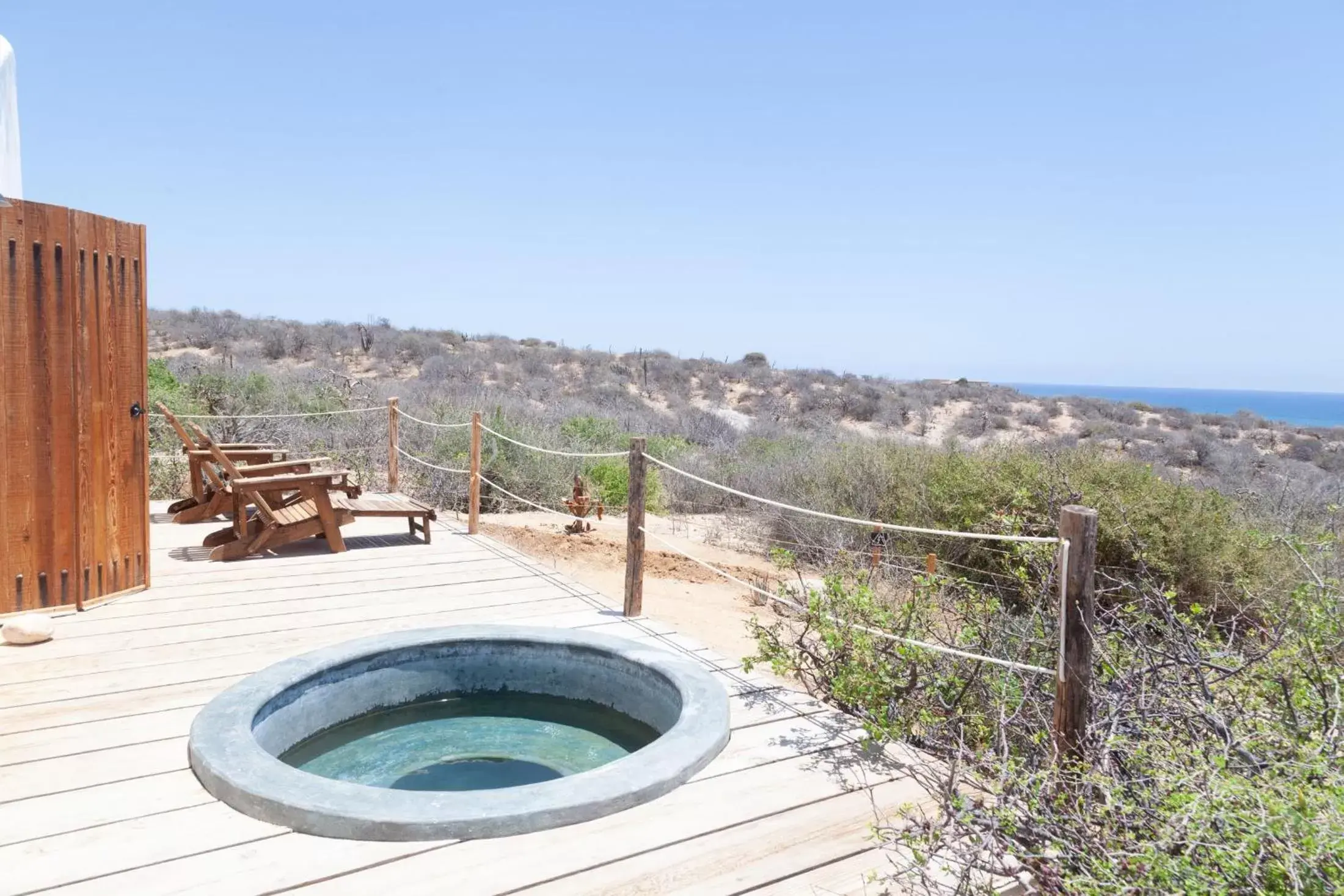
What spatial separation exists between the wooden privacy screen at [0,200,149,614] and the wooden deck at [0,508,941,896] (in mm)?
332

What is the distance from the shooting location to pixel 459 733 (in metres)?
4.18

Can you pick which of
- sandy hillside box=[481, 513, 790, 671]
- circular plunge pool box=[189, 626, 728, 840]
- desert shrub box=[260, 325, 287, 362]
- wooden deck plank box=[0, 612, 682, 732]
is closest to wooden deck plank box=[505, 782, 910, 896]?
circular plunge pool box=[189, 626, 728, 840]

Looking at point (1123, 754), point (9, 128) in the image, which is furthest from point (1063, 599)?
point (9, 128)

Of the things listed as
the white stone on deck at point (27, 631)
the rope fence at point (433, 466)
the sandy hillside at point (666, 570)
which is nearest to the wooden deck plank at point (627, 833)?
the sandy hillside at point (666, 570)

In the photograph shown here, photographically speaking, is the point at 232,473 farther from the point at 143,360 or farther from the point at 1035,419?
the point at 1035,419

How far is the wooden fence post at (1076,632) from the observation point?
2725 mm

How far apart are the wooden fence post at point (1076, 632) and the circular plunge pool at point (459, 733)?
1259mm

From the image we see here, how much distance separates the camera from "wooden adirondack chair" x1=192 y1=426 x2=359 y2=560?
5789 mm

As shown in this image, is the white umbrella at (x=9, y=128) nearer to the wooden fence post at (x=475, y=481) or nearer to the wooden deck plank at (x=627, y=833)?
the wooden fence post at (x=475, y=481)

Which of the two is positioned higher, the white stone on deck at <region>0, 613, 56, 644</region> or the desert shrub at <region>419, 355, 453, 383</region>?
the desert shrub at <region>419, 355, 453, 383</region>

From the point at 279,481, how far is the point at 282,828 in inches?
149

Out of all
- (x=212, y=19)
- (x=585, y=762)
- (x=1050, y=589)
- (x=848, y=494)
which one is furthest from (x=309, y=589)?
(x=212, y=19)

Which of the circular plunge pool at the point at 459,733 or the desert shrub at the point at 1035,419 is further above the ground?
the desert shrub at the point at 1035,419

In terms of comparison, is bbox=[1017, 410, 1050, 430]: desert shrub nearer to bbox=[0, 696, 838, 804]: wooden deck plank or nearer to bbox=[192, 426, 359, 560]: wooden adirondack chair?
bbox=[192, 426, 359, 560]: wooden adirondack chair
